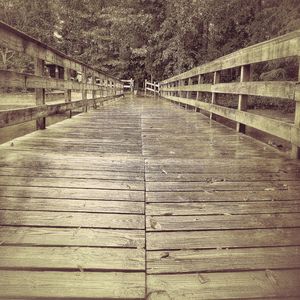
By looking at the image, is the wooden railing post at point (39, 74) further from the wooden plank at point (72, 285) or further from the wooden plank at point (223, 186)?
the wooden plank at point (72, 285)

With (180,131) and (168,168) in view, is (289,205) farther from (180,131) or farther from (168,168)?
(180,131)

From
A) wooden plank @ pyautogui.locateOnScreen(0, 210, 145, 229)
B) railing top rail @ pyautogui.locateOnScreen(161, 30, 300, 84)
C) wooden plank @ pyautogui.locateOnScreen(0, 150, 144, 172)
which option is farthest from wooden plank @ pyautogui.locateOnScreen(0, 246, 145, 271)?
railing top rail @ pyautogui.locateOnScreen(161, 30, 300, 84)

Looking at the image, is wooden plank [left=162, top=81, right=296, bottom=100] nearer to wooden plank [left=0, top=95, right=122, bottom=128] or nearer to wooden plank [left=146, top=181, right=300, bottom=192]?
wooden plank [left=146, top=181, right=300, bottom=192]

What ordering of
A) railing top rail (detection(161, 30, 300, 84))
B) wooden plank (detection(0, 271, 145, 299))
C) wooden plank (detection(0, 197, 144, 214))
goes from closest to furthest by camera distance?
1. wooden plank (detection(0, 271, 145, 299))
2. wooden plank (detection(0, 197, 144, 214))
3. railing top rail (detection(161, 30, 300, 84))

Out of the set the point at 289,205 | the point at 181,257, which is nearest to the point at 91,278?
the point at 181,257

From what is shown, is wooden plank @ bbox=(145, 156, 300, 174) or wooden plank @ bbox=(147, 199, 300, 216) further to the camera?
wooden plank @ bbox=(145, 156, 300, 174)

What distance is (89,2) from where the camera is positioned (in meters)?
29.9

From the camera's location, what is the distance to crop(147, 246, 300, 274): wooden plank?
1294 millimetres

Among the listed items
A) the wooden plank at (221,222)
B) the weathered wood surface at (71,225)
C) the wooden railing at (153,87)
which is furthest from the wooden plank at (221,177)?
the wooden railing at (153,87)

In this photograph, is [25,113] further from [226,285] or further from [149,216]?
[226,285]

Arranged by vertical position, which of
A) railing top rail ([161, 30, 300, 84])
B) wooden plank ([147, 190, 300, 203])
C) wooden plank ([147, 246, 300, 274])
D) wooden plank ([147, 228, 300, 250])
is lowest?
wooden plank ([147, 246, 300, 274])

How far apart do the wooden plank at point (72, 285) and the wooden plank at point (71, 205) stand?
1.99ft

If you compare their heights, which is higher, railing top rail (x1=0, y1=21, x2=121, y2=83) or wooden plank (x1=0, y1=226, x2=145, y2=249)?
railing top rail (x1=0, y1=21, x2=121, y2=83)

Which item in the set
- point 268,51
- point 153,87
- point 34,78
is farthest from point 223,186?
point 153,87
